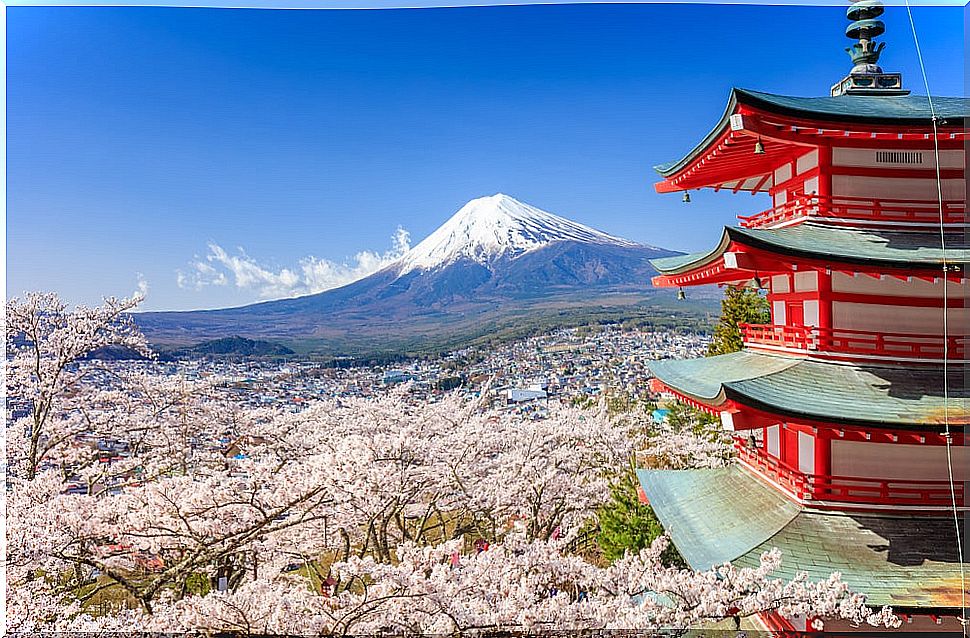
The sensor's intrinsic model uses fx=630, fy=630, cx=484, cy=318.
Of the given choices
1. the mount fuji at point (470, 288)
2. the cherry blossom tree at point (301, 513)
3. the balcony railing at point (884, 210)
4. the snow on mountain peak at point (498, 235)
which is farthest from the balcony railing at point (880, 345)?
the snow on mountain peak at point (498, 235)

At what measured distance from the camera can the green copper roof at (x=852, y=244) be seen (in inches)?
85.7

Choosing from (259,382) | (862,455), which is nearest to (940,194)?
(862,455)

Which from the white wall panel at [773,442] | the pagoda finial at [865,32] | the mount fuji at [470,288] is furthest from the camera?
the mount fuji at [470,288]

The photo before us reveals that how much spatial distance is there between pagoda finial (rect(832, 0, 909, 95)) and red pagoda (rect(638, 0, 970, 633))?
1 centimetres

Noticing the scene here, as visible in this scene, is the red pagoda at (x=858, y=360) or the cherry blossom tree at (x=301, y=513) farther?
the cherry blossom tree at (x=301, y=513)

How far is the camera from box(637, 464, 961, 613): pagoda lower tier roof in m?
2.04

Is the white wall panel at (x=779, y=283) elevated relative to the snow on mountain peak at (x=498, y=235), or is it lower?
lower

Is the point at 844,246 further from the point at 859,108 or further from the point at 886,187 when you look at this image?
the point at 859,108

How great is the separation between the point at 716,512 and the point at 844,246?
3.95 feet

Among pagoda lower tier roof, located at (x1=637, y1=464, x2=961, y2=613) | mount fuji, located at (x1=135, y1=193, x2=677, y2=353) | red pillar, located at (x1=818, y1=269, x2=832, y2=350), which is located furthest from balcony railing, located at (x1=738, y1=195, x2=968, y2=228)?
mount fuji, located at (x1=135, y1=193, x2=677, y2=353)

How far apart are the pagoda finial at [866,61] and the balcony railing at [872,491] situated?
1689mm

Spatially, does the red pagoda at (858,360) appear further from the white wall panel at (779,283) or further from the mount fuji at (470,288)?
the mount fuji at (470,288)

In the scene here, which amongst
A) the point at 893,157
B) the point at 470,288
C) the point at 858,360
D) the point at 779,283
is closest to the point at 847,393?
the point at 858,360

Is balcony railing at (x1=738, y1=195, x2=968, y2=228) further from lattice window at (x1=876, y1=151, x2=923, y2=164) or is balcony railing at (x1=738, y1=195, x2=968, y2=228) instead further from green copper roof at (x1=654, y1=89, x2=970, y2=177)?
green copper roof at (x1=654, y1=89, x2=970, y2=177)
